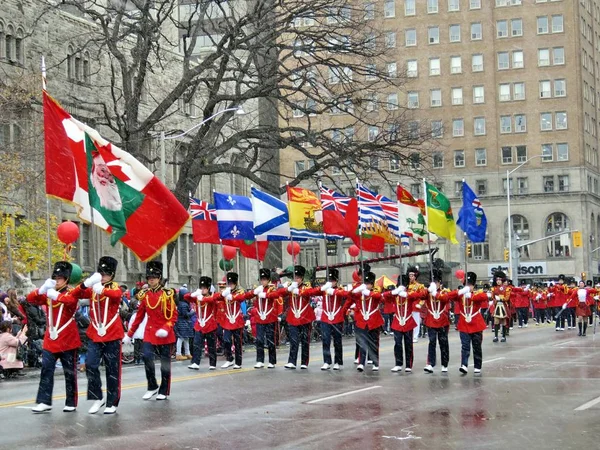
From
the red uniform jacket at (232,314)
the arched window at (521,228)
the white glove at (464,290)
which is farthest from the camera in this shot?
the arched window at (521,228)

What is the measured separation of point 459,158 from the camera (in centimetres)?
9081

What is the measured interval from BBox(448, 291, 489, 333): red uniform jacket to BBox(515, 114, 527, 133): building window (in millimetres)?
72304

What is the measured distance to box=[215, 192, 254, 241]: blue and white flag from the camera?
2895cm

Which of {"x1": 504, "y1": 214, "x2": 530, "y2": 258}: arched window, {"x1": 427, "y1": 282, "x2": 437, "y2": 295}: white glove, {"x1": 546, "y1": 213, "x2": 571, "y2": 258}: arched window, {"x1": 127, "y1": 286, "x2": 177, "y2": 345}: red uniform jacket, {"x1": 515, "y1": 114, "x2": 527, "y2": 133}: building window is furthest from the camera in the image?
{"x1": 515, "y1": 114, "x2": 527, "y2": 133}: building window

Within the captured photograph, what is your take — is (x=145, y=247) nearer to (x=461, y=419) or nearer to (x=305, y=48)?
(x=461, y=419)

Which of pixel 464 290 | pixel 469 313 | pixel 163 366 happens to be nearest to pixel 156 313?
pixel 163 366

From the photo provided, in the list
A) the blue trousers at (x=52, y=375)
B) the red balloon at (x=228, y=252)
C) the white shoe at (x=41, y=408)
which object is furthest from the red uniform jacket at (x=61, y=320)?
the red balloon at (x=228, y=252)

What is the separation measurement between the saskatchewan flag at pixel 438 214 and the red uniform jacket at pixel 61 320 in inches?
429

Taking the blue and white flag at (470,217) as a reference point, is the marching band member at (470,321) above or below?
below

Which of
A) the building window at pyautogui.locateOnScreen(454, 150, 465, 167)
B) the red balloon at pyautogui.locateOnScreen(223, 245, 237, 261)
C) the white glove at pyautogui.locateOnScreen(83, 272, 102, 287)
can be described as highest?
the building window at pyautogui.locateOnScreen(454, 150, 465, 167)

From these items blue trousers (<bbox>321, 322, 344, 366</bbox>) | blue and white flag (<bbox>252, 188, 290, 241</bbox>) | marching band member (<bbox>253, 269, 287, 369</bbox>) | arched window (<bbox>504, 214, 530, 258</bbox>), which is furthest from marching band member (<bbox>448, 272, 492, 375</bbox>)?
arched window (<bbox>504, 214, 530, 258</bbox>)

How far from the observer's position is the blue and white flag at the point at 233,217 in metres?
29.0

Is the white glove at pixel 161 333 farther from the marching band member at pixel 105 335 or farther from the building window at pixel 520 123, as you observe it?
the building window at pixel 520 123

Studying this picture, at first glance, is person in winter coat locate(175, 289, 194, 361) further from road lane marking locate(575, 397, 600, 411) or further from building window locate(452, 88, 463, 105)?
building window locate(452, 88, 463, 105)
